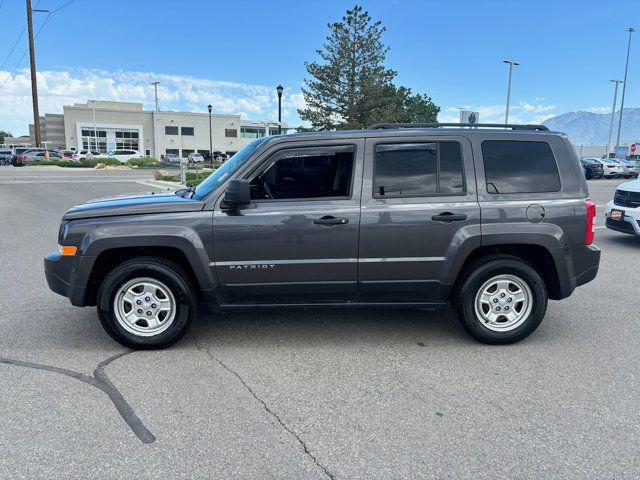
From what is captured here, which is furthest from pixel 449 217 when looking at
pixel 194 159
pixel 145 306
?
pixel 194 159

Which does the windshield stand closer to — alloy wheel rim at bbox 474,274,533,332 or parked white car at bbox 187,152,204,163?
alloy wheel rim at bbox 474,274,533,332

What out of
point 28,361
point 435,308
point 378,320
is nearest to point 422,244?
point 435,308

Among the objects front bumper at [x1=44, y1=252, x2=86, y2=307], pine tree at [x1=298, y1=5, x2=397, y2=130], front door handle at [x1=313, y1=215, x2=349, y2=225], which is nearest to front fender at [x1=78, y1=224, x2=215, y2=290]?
front bumper at [x1=44, y1=252, x2=86, y2=307]

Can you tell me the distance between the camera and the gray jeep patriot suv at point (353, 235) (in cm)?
416

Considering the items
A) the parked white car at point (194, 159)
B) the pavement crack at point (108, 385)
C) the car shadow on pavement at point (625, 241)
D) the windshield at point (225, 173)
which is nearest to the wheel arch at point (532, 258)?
the windshield at point (225, 173)

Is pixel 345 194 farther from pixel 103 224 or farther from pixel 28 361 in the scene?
pixel 28 361

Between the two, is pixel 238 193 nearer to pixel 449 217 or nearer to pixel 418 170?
pixel 418 170

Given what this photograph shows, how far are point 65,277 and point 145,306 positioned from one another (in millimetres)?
733

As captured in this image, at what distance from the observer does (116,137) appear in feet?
287

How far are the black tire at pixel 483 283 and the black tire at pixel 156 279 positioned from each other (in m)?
2.43

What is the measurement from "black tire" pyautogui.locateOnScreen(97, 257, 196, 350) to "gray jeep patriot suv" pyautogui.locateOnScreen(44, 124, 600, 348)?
0.01m

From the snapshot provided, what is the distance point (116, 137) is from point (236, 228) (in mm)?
92554

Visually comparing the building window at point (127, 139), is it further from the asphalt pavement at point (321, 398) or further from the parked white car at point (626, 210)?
the asphalt pavement at point (321, 398)

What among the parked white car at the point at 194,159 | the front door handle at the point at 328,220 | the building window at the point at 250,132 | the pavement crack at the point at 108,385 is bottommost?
the pavement crack at the point at 108,385
